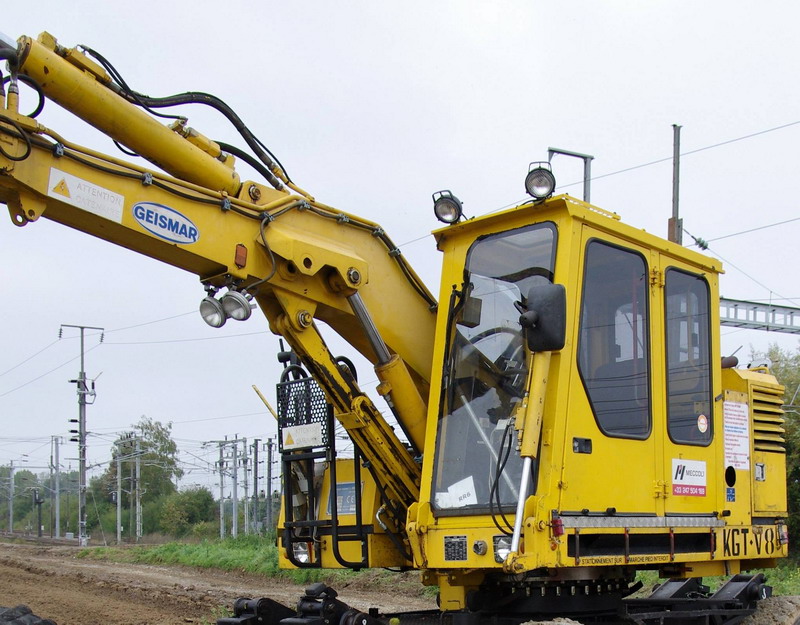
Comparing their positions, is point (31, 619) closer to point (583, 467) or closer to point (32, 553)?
point (583, 467)

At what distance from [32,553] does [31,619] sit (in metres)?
31.8

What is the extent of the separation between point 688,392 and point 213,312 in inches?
128

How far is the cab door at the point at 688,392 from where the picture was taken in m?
6.12

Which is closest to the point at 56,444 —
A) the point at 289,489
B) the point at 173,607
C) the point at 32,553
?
the point at 32,553

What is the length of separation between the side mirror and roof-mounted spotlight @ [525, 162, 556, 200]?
0.77 metres

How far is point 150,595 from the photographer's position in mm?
16547

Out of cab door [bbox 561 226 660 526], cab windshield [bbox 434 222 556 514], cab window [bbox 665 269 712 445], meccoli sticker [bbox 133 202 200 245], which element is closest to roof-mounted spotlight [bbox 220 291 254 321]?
meccoli sticker [bbox 133 202 200 245]

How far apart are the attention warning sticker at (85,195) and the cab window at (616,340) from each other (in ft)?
9.19

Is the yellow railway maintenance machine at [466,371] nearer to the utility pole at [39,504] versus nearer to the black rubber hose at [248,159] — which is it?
the black rubber hose at [248,159]

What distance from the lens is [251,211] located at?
18.9ft

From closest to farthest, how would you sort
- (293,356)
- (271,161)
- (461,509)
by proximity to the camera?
(461,509), (271,161), (293,356)

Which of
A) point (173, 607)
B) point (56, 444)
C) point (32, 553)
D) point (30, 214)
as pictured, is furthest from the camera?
point (56, 444)

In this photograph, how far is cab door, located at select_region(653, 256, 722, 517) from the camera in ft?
20.1

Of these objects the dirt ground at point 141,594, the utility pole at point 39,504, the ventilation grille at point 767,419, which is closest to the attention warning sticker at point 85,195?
the ventilation grille at point 767,419
